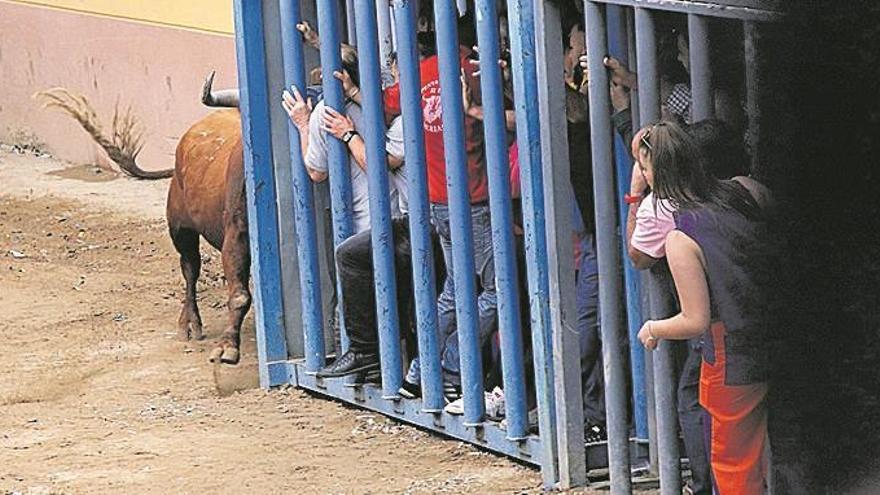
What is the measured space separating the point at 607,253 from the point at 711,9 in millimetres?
1032

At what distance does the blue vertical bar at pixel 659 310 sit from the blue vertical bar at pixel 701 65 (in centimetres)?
23

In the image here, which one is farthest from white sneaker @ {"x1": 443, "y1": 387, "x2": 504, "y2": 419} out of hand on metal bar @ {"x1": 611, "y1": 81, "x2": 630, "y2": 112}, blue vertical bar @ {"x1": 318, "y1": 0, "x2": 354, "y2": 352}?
hand on metal bar @ {"x1": 611, "y1": 81, "x2": 630, "y2": 112}

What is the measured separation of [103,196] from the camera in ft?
44.8

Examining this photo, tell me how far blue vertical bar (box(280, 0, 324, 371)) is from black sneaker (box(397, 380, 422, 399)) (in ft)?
1.95

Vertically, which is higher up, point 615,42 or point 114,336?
point 615,42

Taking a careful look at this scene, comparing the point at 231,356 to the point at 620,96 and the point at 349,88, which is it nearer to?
the point at 349,88

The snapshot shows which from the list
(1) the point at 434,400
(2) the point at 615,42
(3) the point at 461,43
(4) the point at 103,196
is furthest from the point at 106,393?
(4) the point at 103,196

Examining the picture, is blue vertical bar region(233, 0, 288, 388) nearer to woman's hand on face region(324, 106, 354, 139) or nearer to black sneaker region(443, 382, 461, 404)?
woman's hand on face region(324, 106, 354, 139)

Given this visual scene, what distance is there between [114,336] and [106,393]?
1019 mm

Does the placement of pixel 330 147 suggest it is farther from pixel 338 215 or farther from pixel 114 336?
pixel 114 336

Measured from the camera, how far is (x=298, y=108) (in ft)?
26.4

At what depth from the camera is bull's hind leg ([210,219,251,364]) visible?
29.7 feet

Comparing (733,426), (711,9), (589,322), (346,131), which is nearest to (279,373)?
(346,131)

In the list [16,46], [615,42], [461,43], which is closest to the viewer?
[615,42]
